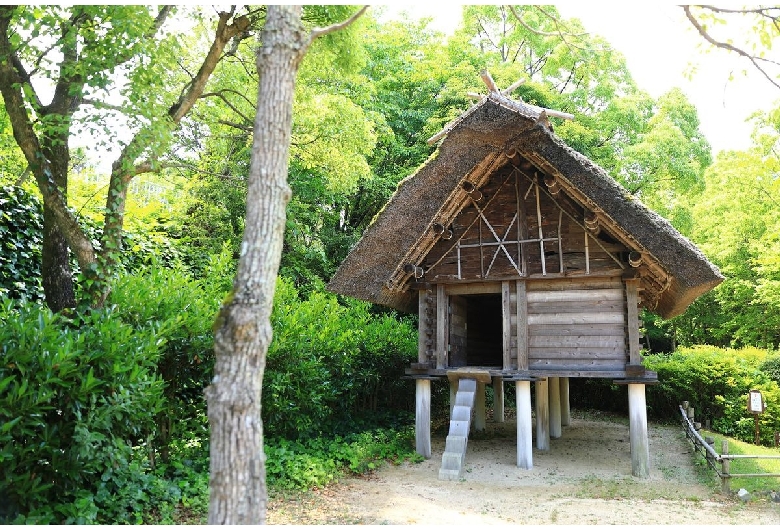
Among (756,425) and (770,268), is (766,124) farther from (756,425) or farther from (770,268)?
(756,425)

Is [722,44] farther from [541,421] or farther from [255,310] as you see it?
[541,421]

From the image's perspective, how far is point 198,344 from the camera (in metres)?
6.50

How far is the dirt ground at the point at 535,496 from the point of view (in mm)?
6176

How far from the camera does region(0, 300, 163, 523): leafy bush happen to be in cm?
426

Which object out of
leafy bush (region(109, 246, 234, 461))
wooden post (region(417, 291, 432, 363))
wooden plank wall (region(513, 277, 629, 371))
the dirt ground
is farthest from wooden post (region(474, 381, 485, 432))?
leafy bush (region(109, 246, 234, 461))

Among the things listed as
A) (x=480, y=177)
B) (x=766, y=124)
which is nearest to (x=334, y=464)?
(x=480, y=177)

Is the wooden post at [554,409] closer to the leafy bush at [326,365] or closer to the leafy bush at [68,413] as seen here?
the leafy bush at [326,365]

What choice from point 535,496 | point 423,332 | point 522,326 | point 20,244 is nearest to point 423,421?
point 423,332

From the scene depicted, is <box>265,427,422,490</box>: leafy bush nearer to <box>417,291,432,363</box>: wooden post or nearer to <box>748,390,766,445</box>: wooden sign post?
<box>417,291,432,363</box>: wooden post

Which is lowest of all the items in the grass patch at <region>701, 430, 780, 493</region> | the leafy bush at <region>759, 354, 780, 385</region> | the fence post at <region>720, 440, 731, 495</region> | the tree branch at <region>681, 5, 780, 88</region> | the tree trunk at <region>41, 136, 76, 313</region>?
the grass patch at <region>701, 430, 780, 493</region>

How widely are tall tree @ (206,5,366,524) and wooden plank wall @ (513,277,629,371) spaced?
6.32m

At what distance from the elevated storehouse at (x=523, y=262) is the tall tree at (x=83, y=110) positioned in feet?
13.7

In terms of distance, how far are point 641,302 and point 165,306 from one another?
923 cm

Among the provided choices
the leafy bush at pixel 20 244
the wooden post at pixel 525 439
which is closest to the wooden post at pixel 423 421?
the wooden post at pixel 525 439
